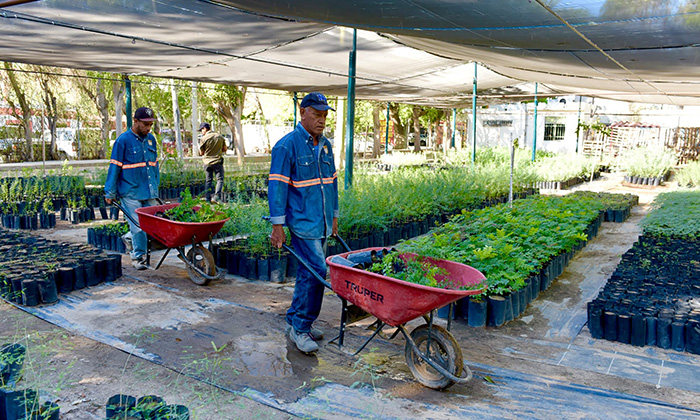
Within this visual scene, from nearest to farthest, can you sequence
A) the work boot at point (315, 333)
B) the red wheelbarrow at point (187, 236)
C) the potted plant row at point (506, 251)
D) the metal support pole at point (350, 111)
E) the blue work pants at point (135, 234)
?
the work boot at point (315, 333), the potted plant row at point (506, 251), the red wheelbarrow at point (187, 236), the blue work pants at point (135, 234), the metal support pole at point (350, 111)

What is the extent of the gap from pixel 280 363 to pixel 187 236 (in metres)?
1.92

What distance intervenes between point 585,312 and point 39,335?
4.25m

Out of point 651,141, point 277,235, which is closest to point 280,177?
point 277,235


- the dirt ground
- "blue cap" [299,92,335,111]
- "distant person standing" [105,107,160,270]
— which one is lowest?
the dirt ground

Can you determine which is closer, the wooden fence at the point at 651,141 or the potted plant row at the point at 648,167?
the potted plant row at the point at 648,167

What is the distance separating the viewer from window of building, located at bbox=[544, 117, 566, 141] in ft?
97.3

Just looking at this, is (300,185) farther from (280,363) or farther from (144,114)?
(144,114)

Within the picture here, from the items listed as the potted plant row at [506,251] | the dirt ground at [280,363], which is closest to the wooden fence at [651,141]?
the potted plant row at [506,251]

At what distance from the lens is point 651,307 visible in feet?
12.5

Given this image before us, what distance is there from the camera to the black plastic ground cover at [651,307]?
356 cm

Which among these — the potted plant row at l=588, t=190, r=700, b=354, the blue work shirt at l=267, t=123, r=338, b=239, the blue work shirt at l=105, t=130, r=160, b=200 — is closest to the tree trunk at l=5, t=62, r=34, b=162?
the blue work shirt at l=105, t=130, r=160, b=200

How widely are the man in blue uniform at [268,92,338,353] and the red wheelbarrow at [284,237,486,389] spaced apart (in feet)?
1.02

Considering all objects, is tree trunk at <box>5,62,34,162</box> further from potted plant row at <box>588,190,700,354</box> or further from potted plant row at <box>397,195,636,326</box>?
potted plant row at <box>588,190,700,354</box>

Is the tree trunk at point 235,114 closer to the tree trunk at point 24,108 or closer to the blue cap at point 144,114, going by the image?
the tree trunk at point 24,108
